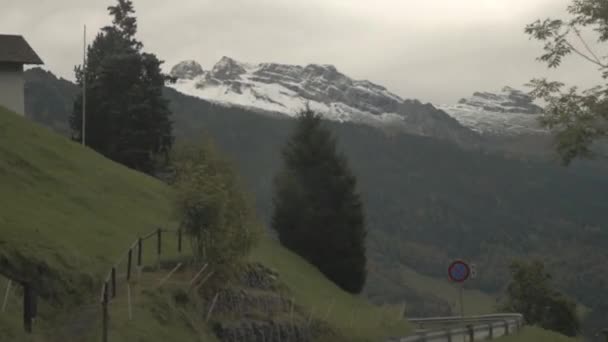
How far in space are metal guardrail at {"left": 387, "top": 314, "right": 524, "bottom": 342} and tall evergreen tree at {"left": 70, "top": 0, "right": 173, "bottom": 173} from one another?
36259 millimetres

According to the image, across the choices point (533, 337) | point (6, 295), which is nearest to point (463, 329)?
point (533, 337)

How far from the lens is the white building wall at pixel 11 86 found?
6506cm

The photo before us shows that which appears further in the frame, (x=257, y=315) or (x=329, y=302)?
(x=329, y=302)

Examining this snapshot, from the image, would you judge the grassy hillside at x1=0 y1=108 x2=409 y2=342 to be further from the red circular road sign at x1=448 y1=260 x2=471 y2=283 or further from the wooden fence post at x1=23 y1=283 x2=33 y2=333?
the red circular road sign at x1=448 y1=260 x2=471 y2=283

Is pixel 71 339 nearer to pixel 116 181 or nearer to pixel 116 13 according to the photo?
pixel 116 181

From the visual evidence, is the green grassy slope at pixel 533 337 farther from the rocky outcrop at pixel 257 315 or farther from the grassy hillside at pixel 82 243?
the rocky outcrop at pixel 257 315

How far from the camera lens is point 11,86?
65.6m

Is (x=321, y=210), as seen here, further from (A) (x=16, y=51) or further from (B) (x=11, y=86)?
(A) (x=16, y=51)

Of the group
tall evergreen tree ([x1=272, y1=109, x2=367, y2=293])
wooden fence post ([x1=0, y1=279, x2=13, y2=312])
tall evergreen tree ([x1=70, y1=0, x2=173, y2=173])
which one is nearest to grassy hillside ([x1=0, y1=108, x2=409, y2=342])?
wooden fence post ([x1=0, y1=279, x2=13, y2=312])

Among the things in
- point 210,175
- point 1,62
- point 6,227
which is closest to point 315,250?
point 1,62

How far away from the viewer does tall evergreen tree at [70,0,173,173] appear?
7800 centimetres

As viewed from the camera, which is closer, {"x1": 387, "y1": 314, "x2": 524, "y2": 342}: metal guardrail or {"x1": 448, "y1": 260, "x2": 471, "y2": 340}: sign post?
{"x1": 448, "y1": 260, "x2": 471, "y2": 340}: sign post

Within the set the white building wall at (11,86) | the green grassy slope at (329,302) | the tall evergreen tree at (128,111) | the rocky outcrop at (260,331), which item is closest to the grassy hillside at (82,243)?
the green grassy slope at (329,302)

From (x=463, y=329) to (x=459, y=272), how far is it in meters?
3.93
